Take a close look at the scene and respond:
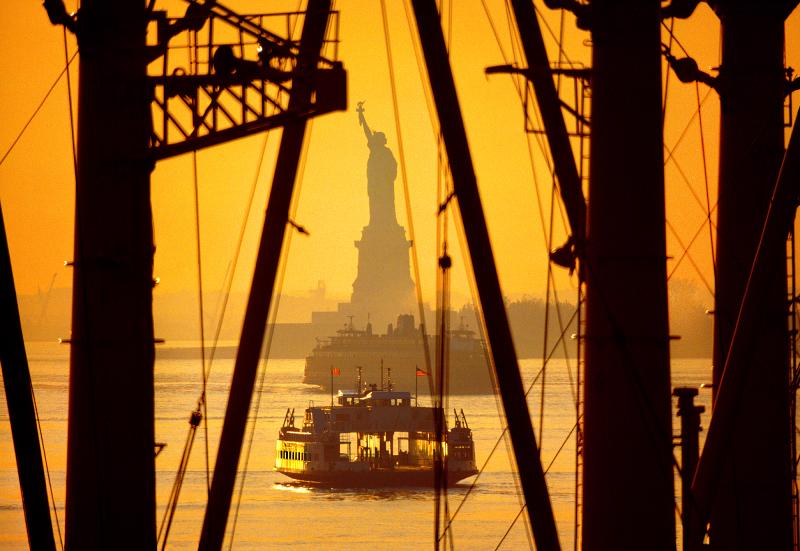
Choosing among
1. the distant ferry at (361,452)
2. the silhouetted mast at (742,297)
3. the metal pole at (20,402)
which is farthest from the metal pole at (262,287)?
the distant ferry at (361,452)

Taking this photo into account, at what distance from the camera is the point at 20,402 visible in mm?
5309

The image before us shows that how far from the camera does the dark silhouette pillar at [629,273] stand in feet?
25.9

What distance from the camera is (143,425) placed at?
28.8ft

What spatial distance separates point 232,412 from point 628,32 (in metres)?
3.05

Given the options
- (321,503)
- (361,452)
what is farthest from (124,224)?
(361,452)

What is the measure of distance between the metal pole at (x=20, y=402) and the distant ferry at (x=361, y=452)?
67613 mm

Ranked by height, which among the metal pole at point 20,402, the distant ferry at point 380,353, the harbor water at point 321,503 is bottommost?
the harbor water at point 321,503

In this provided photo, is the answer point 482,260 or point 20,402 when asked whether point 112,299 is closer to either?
point 482,260

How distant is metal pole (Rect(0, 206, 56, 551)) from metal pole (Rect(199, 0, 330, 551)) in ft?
11.2

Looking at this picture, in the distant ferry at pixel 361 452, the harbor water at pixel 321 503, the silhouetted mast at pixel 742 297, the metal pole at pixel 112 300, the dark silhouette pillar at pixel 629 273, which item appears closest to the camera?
the dark silhouette pillar at pixel 629 273

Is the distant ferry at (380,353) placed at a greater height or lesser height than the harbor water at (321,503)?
greater

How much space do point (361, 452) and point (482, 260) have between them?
7203 centimetres

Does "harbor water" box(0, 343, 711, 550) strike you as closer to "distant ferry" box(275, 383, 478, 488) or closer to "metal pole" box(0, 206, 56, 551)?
"distant ferry" box(275, 383, 478, 488)

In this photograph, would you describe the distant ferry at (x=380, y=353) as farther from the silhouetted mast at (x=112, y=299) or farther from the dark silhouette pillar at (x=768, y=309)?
the silhouetted mast at (x=112, y=299)
